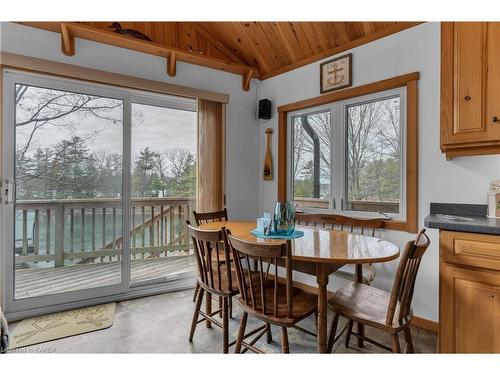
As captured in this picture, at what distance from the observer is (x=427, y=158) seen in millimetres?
2275

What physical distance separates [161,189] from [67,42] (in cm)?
158

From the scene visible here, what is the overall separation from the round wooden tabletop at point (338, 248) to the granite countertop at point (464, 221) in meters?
0.30

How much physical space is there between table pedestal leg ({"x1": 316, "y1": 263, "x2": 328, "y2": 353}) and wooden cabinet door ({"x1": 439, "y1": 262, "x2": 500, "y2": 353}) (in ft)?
2.41

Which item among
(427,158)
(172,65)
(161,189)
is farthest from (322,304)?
(172,65)

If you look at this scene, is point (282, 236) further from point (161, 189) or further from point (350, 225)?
point (161, 189)

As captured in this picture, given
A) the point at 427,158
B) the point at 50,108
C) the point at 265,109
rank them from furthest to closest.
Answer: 1. the point at 265,109
2. the point at 50,108
3. the point at 427,158

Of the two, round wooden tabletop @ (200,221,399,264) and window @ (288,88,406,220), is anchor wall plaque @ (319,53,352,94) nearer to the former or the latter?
window @ (288,88,406,220)

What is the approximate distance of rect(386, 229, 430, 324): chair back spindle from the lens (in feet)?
4.37

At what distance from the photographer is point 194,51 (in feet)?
10.5

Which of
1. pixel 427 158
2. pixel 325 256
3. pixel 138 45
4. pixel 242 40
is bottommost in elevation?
pixel 325 256

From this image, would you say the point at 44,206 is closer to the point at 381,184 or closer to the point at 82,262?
the point at 82,262

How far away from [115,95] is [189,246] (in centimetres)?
181
